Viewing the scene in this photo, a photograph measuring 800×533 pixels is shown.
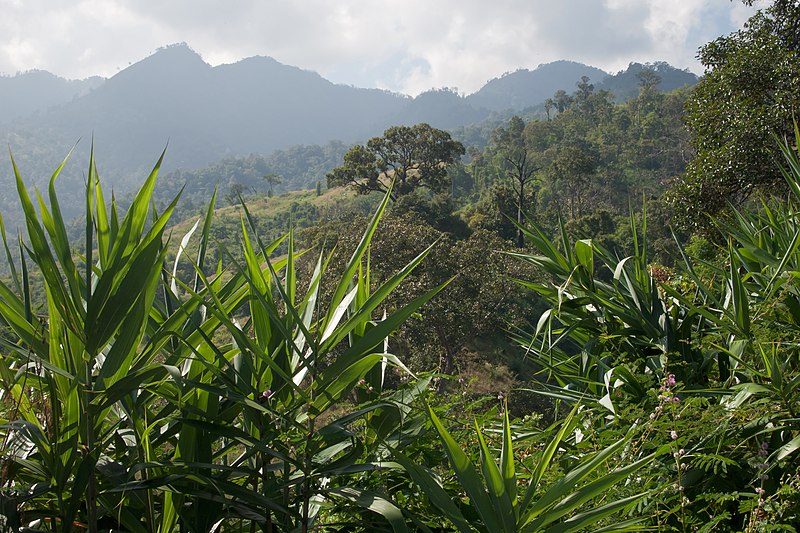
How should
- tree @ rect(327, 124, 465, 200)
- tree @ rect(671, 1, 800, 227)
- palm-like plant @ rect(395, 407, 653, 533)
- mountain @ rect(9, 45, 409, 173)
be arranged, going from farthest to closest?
mountain @ rect(9, 45, 409, 173) → tree @ rect(327, 124, 465, 200) → tree @ rect(671, 1, 800, 227) → palm-like plant @ rect(395, 407, 653, 533)

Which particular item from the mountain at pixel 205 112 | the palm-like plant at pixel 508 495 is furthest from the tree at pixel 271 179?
the mountain at pixel 205 112

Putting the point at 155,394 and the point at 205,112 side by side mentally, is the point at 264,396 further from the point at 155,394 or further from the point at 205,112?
the point at 205,112

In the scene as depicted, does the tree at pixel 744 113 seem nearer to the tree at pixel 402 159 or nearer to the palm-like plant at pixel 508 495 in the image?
the palm-like plant at pixel 508 495

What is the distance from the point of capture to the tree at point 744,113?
827cm

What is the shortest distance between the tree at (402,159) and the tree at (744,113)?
13.3 m

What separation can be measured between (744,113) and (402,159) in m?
15.3

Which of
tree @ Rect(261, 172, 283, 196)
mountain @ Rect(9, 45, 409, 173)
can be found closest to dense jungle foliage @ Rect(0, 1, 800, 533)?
tree @ Rect(261, 172, 283, 196)

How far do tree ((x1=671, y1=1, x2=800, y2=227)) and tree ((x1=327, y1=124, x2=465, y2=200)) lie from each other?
13276mm

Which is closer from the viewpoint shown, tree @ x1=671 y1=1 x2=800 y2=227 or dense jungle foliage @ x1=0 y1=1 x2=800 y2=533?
dense jungle foliage @ x1=0 y1=1 x2=800 y2=533

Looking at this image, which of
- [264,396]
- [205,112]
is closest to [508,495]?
[264,396]

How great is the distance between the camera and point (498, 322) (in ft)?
47.4

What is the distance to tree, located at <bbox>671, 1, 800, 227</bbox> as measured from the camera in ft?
27.1

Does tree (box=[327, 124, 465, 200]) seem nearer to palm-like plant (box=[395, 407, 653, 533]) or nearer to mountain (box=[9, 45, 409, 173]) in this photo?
palm-like plant (box=[395, 407, 653, 533])

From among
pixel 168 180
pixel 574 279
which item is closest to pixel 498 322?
pixel 574 279
